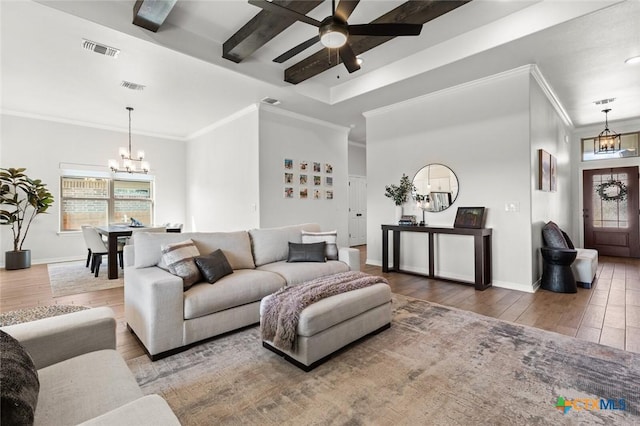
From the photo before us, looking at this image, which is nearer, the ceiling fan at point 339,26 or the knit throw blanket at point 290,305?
the knit throw blanket at point 290,305

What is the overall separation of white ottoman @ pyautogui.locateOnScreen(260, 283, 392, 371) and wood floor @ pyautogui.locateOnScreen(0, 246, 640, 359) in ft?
4.25

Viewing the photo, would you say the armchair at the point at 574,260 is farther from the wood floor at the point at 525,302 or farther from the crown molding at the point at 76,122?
the crown molding at the point at 76,122

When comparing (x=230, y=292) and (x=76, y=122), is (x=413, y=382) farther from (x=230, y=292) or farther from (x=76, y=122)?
(x=76, y=122)

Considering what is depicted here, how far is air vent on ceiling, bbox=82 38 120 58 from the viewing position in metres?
3.42

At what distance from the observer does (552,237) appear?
162 inches

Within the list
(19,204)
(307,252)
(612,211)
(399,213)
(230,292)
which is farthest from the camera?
(612,211)

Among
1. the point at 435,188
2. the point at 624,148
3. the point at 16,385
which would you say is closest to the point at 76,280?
the point at 16,385

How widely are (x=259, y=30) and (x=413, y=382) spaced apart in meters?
3.70

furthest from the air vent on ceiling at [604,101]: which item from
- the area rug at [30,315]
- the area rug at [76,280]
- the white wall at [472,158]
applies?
the area rug at [76,280]

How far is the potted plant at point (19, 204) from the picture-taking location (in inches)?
216

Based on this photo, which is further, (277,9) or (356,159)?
(356,159)

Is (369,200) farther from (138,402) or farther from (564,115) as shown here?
(138,402)

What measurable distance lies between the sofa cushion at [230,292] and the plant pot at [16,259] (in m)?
5.40

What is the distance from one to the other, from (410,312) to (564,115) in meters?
5.63
